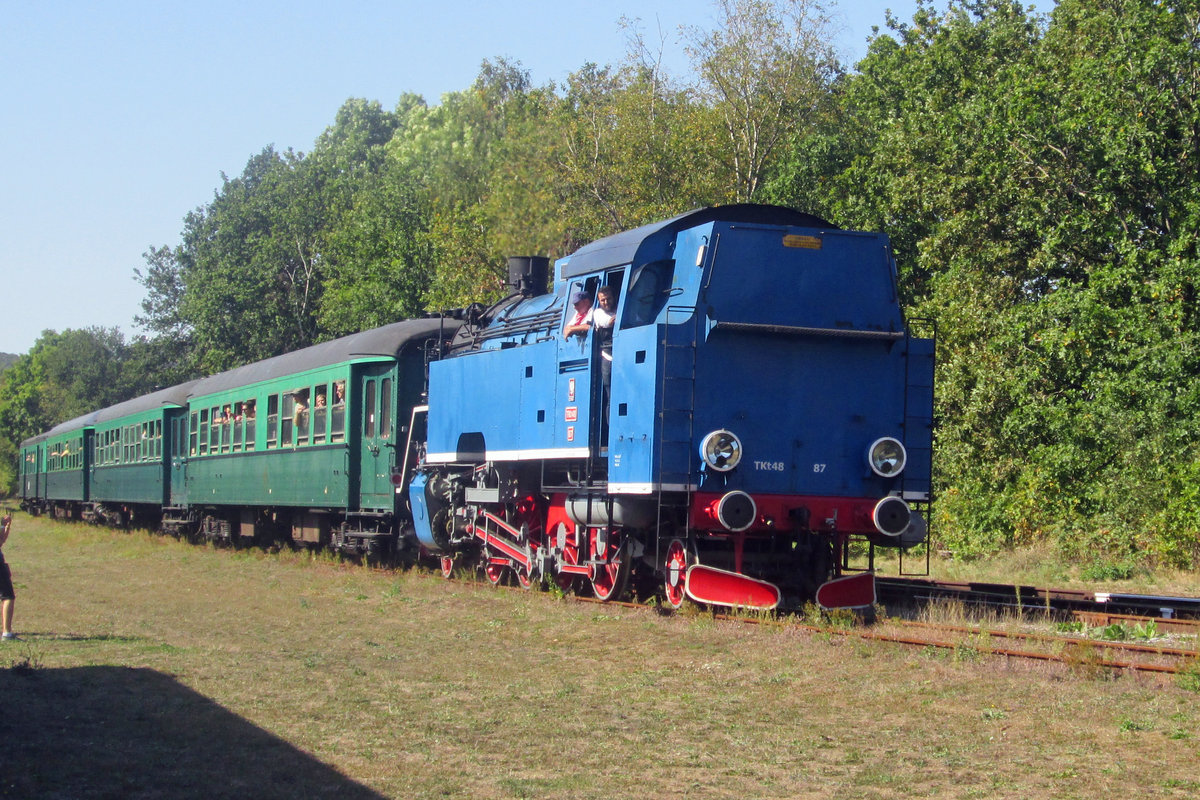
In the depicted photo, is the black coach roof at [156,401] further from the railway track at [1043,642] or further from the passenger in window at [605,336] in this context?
the railway track at [1043,642]

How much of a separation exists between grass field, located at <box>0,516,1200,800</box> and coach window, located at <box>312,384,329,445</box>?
771cm

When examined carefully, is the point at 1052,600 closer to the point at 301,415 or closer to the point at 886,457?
the point at 886,457

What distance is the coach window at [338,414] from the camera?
19.6m

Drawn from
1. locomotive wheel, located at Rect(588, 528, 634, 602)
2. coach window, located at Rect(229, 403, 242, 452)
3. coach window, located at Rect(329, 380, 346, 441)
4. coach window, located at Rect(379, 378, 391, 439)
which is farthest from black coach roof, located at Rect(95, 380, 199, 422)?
locomotive wheel, located at Rect(588, 528, 634, 602)

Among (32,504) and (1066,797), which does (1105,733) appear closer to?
(1066,797)

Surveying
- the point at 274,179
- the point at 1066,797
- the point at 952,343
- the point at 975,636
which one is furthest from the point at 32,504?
the point at 1066,797

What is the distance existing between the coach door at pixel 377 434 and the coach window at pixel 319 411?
1282 mm

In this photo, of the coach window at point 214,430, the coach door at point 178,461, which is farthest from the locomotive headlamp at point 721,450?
the coach door at point 178,461

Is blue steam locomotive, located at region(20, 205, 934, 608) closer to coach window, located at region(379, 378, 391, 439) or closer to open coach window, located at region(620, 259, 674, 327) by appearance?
open coach window, located at region(620, 259, 674, 327)

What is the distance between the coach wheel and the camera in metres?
12.1

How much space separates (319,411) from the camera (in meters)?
20.6

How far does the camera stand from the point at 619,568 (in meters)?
12.9

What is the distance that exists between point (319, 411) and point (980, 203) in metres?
13.8

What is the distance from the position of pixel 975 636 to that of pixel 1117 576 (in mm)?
9460
